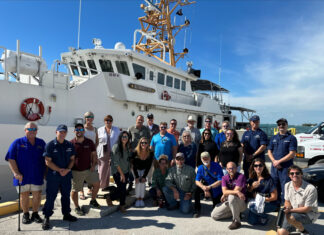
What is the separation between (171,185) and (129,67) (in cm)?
623

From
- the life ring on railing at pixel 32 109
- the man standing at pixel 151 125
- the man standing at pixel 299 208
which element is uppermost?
the life ring on railing at pixel 32 109

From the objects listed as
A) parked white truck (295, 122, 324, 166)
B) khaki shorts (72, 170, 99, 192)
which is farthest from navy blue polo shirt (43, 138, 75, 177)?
parked white truck (295, 122, 324, 166)

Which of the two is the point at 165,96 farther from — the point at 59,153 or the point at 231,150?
the point at 59,153

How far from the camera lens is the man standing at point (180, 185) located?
4.22m

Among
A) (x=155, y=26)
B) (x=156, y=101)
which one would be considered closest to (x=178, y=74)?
(x=156, y=101)

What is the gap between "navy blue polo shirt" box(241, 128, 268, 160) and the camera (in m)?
4.63

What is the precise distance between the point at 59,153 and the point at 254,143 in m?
3.63

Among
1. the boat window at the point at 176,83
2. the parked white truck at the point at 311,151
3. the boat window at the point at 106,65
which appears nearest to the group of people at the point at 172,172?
the parked white truck at the point at 311,151

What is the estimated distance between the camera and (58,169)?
11.5 ft

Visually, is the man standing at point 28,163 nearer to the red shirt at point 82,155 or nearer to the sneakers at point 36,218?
the sneakers at point 36,218

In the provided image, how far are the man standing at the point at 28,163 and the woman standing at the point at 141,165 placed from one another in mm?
1689

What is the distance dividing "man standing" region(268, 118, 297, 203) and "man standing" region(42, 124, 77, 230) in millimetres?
3557

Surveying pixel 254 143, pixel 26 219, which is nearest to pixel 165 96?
pixel 254 143

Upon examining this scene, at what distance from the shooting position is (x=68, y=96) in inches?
266
